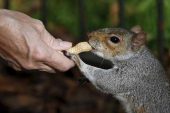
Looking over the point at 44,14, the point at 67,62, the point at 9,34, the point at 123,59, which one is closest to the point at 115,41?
the point at 123,59

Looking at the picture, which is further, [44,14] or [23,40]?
[44,14]

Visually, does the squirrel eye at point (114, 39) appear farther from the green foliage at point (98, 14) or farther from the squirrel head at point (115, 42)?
the green foliage at point (98, 14)

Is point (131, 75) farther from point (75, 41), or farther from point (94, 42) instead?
point (75, 41)

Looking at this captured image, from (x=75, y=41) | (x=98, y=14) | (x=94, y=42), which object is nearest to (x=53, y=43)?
(x=94, y=42)

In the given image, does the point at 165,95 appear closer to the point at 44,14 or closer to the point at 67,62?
the point at 67,62

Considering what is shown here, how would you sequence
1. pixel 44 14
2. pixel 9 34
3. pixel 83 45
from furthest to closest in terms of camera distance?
pixel 44 14 < pixel 83 45 < pixel 9 34

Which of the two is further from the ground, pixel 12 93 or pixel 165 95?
pixel 165 95
